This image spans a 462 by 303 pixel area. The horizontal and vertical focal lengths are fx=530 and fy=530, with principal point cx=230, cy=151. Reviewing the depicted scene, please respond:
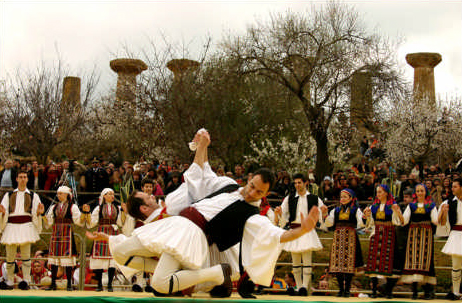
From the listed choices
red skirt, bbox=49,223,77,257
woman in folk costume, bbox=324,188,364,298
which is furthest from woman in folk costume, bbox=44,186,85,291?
woman in folk costume, bbox=324,188,364,298

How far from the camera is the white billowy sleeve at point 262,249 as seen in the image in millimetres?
4074

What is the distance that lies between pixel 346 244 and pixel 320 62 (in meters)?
8.92

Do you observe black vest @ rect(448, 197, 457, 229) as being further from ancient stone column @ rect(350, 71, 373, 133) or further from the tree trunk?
ancient stone column @ rect(350, 71, 373, 133)

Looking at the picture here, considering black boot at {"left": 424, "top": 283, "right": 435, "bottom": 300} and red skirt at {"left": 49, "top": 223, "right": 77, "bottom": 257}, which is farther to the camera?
red skirt at {"left": 49, "top": 223, "right": 77, "bottom": 257}

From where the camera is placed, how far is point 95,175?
39.3 feet

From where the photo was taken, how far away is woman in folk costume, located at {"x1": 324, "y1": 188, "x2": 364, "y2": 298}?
7.86 metres

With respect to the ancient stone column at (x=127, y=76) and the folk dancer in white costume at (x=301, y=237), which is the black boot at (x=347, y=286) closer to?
the folk dancer in white costume at (x=301, y=237)

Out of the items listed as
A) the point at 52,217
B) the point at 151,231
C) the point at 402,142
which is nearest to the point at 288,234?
the point at 151,231

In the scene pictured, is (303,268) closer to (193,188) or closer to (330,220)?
(330,220)

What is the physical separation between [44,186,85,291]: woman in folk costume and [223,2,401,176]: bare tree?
29.4ft

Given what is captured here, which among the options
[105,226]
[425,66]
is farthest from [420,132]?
[105,226]

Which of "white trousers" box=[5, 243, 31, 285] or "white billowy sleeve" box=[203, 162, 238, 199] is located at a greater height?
"white billowy sleeve" box=[203, 162, 238, 199]

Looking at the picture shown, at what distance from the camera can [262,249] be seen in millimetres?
4117

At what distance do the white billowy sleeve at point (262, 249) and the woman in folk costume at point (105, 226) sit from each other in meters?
4.50
